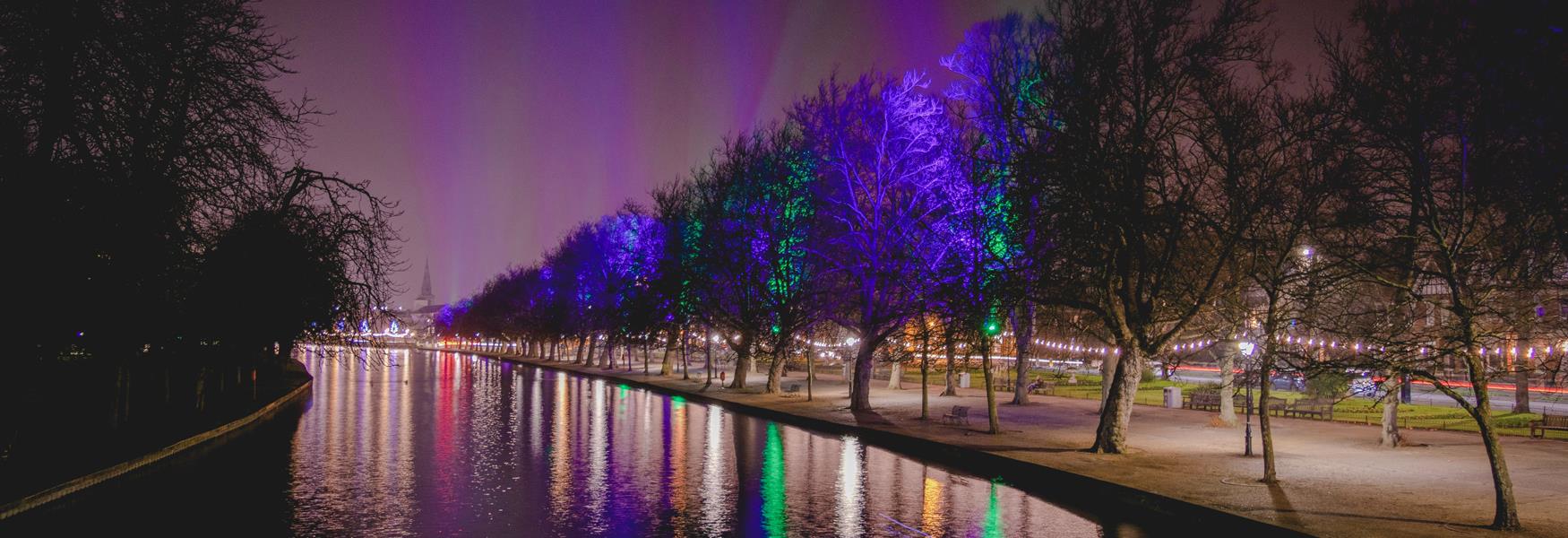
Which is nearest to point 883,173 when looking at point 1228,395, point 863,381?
point 863,381

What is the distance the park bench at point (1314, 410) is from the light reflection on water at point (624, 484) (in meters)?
15.7

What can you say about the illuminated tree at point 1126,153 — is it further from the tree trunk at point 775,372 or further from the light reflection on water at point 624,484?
the tree trunk at point 775,372

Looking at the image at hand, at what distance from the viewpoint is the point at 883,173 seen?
31.0 meters

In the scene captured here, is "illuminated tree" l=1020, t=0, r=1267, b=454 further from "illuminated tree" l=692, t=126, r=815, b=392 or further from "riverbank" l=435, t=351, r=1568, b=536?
"illuminated tree" l=692, t=126, r=815, b=392

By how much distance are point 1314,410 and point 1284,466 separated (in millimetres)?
14112

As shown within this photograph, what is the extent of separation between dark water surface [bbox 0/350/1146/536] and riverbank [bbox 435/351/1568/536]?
1624 mm

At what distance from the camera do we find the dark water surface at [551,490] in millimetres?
11250

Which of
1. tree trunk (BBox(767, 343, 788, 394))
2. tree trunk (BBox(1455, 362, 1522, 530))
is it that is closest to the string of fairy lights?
tree trunk (BBox(1455, 362, 1522, 530))

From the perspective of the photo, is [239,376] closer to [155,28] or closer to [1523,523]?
[155,28]

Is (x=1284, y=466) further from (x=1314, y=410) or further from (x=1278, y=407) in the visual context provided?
(x=1278, y=407)

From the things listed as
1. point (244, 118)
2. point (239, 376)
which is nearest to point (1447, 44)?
point (244, 118)

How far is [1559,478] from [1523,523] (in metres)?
5.87

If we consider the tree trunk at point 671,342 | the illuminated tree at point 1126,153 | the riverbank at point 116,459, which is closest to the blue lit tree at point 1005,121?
the illuminated tree at point 1126,153

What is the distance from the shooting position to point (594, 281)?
208 ft
